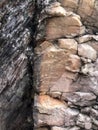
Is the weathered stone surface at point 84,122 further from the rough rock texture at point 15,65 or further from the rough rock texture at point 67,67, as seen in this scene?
the rough rock texture at point 15,65

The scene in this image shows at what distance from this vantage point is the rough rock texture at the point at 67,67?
4.89m

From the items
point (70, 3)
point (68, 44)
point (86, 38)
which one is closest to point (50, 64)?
point (68, 44)

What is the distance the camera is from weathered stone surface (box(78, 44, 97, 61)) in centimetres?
501

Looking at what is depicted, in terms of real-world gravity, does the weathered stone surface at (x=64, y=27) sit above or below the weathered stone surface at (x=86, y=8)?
below

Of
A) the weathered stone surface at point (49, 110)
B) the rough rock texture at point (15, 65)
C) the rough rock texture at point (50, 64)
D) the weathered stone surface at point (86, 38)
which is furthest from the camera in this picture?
the weathered stone surface at point (49, 110)

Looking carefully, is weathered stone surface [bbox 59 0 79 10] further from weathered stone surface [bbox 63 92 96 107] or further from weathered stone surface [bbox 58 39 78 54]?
weathered stone surface [bbox 63 92 96 107]

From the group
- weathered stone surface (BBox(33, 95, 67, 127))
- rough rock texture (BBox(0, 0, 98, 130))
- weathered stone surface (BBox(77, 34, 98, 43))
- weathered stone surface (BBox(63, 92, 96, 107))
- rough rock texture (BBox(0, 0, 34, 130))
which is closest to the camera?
rough rock texture (BBox(0, 0, 34, 130))

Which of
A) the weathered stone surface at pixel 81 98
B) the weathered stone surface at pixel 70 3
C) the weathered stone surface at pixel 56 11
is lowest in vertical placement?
the weathered stone surface at pixel 81 98

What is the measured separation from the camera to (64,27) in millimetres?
4945

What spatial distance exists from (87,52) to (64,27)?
1.44ft

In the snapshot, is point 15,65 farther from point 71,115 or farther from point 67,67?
point 71,115

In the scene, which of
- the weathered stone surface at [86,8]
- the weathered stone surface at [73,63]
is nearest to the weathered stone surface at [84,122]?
the weathered stone surface at [73,63]

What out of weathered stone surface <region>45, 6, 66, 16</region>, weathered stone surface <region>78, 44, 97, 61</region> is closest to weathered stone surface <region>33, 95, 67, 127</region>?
weathered stone surface <region>78, 44, 97, 61</region>

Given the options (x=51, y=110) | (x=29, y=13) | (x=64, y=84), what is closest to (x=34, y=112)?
(x=51, y=110)
